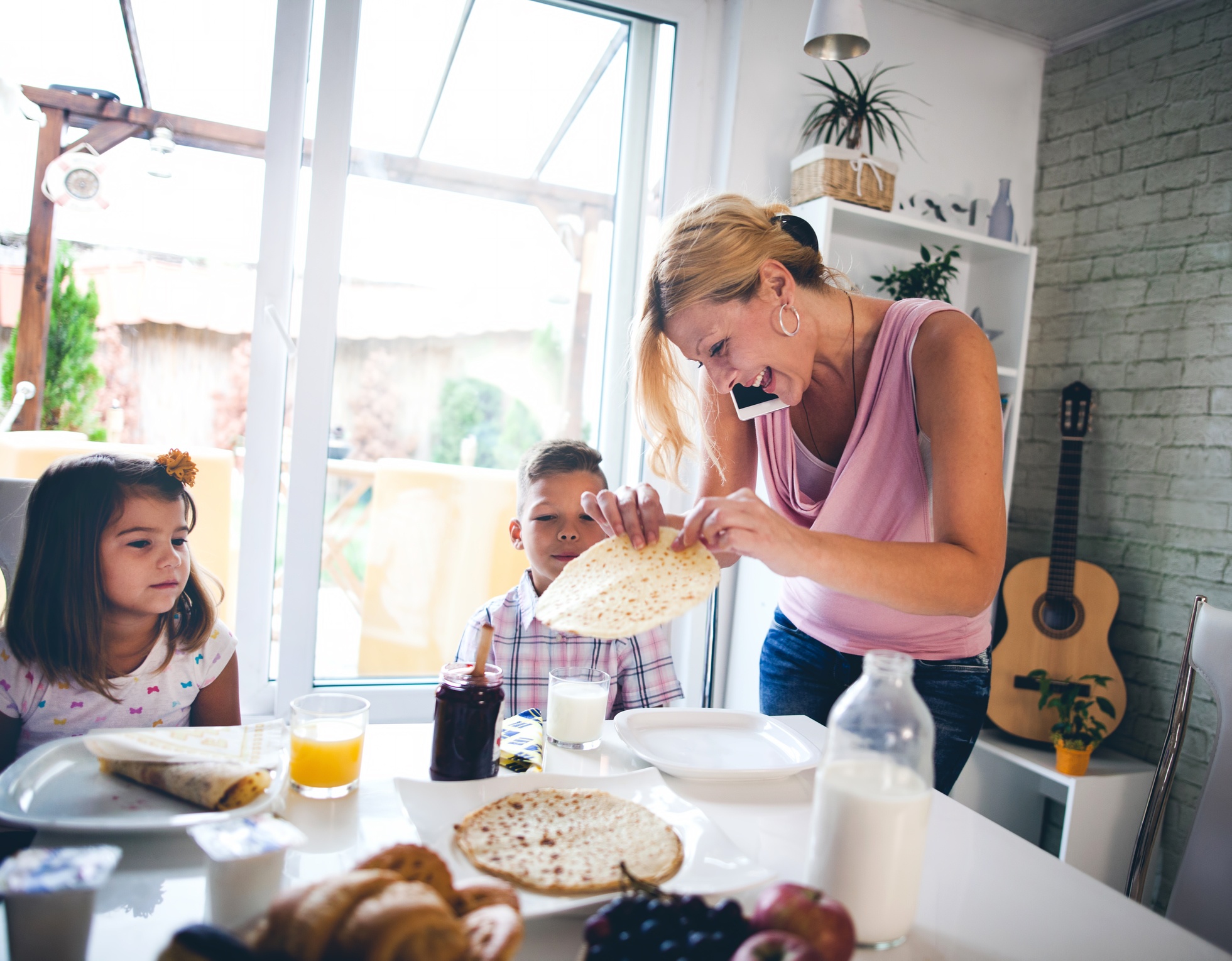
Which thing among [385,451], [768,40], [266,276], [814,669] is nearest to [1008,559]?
[814,669]

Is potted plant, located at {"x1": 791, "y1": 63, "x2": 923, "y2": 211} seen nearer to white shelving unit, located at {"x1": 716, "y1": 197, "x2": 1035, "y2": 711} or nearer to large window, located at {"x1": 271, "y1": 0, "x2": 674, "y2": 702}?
white shelving unit, located at {"x1": 716, "y1": 197, "x2": 1035, "y2": 711}

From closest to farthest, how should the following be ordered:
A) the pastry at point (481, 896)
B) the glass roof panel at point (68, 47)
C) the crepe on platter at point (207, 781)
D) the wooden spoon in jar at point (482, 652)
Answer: the pastry at point (481, 896) → the crepe on platter at point (207, 781) → the wooden spoon in jar at point (482, 652) → the glass roof panel at point (68, 47)

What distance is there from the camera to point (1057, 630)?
2646mm

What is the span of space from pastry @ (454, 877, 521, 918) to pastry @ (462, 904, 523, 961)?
0.02m

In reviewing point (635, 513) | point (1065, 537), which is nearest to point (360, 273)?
point (635, 513)

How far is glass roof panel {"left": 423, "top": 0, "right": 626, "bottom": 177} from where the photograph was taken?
2604 mm

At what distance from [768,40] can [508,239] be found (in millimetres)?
1063

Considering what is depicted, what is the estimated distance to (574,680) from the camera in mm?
1254

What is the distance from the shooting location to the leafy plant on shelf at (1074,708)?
8.08 ft

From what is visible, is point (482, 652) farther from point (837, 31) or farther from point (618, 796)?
point (837, 31)

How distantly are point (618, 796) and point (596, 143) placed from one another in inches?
91.6

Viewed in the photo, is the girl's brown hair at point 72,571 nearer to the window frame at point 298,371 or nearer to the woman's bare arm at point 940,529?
the window frame at point 298,371

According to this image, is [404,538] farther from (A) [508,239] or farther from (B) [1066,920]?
(B) [1066,920]

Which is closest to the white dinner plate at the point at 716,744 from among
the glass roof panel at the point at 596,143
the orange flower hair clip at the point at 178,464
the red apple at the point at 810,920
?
the red apple at the point at 810,920
